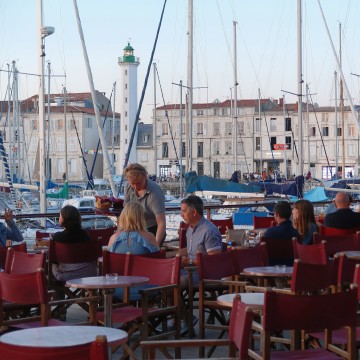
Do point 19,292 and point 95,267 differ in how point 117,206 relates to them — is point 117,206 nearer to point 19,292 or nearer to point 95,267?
point 95,267

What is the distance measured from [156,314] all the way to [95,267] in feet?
7.20

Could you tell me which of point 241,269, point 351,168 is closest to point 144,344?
point 241,269

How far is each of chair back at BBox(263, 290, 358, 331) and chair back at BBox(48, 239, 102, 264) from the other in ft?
15.3

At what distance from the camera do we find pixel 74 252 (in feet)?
33.3

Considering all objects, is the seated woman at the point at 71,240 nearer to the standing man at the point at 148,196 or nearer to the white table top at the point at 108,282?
the standing man at the point at 148,196

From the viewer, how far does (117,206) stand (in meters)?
14.8

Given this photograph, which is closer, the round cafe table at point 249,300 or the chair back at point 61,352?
the chair back at point 61,352

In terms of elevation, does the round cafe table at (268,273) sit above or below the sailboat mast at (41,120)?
below

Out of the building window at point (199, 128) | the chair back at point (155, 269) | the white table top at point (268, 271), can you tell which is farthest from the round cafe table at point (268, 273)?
the building window at point (199, 128)

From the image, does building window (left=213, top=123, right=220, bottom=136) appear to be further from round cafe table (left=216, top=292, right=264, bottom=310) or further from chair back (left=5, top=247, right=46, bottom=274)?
round cafe table (left=216, top=292, right=264, bottom=310)

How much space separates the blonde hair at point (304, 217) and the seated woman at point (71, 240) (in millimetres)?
2651

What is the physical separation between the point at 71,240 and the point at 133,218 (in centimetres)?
133

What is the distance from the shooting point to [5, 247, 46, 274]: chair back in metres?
8.49

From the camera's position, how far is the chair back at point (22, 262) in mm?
8492
